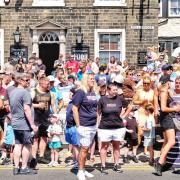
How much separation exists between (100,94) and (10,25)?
13.1 metres

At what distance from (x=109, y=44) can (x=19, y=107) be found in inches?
577

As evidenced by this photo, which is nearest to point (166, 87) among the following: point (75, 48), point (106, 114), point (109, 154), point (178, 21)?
point (106, 114)

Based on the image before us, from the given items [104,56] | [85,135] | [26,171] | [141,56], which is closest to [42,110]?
[26,171]

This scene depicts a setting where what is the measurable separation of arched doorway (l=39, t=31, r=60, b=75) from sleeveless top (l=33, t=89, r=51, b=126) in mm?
13199

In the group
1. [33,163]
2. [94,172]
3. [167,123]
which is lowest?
[94,172]

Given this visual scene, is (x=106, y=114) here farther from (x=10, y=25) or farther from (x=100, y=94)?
(x=10, y=25)

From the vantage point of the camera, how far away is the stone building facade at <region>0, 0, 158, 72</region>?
77.9ft

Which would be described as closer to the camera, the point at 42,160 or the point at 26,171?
the point at 26,171

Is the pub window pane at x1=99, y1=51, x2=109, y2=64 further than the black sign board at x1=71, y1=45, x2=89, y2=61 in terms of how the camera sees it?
Yes

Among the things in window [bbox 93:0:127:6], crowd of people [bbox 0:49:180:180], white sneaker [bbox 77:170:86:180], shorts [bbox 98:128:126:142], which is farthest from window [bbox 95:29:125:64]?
white sneaker [bbox 77:170:86:180]

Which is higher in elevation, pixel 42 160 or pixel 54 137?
pixel 54 137

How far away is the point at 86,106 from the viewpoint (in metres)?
9.87

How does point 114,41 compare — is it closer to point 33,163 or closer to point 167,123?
point 33,163

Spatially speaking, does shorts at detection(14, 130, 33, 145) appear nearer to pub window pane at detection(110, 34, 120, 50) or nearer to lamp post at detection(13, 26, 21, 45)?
lamp post at detection(13, 26, 21, 45)
